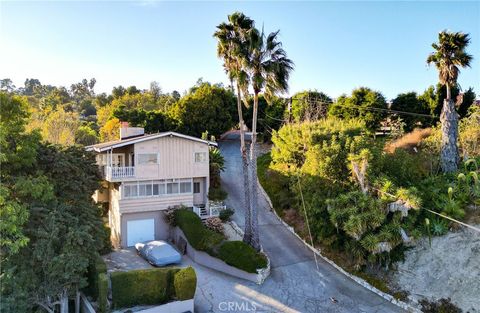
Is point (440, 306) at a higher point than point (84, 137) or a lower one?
lower

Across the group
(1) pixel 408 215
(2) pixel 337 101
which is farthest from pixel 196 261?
(2) pixel 337 101

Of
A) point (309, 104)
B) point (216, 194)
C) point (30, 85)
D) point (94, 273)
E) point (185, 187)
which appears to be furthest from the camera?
point (30, 85)

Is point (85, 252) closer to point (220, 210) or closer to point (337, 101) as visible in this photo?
point (220, 210)

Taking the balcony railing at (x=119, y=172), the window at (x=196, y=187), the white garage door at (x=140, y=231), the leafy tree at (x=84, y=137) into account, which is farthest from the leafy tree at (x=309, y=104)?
the leafy tree at (x=84, y=137)

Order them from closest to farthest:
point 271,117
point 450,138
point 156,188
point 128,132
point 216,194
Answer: point 450,138
point 156,188
point 216,194
point 128,132
point 271,117

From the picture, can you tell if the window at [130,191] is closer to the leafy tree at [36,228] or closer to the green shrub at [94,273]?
the leafy tree at [36,228]

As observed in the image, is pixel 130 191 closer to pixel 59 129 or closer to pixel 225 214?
pixel 225 214

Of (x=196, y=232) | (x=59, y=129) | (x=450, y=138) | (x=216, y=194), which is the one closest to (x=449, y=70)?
(x=450, y=138)
